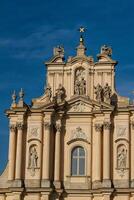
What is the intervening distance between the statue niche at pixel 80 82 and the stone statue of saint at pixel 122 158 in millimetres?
3551

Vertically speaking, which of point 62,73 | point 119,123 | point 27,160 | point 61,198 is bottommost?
point 61,198

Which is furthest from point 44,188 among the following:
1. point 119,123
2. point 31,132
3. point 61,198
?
point 119,123

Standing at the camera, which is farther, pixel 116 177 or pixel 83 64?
pixel 83 64

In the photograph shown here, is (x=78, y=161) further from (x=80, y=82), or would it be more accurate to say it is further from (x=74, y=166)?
(x=80, y=82)

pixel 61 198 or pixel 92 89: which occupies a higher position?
pixel 92 89

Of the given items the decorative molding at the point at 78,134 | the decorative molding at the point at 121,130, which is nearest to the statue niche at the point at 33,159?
the decorative molding at the point at 78,134

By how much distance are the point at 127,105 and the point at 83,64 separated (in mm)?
3152

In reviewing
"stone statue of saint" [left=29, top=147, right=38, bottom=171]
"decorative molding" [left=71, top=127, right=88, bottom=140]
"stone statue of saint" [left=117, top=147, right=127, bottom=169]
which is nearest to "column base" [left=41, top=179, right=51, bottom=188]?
"stone statue of saint" [left=29, top=147, right=38, bottom=171]

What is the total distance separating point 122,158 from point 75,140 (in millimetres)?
2487

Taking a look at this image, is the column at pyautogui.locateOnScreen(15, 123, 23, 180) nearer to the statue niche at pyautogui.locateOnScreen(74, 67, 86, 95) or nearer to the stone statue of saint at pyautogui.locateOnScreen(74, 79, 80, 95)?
the stone statue of saint at pyautogui.locateOnScreen(74, 79, 80, 95)

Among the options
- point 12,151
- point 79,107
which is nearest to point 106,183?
point 79,107

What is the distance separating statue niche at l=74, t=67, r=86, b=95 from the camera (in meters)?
30.5

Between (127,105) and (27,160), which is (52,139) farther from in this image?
(127,105)

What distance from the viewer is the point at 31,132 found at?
3002cm
